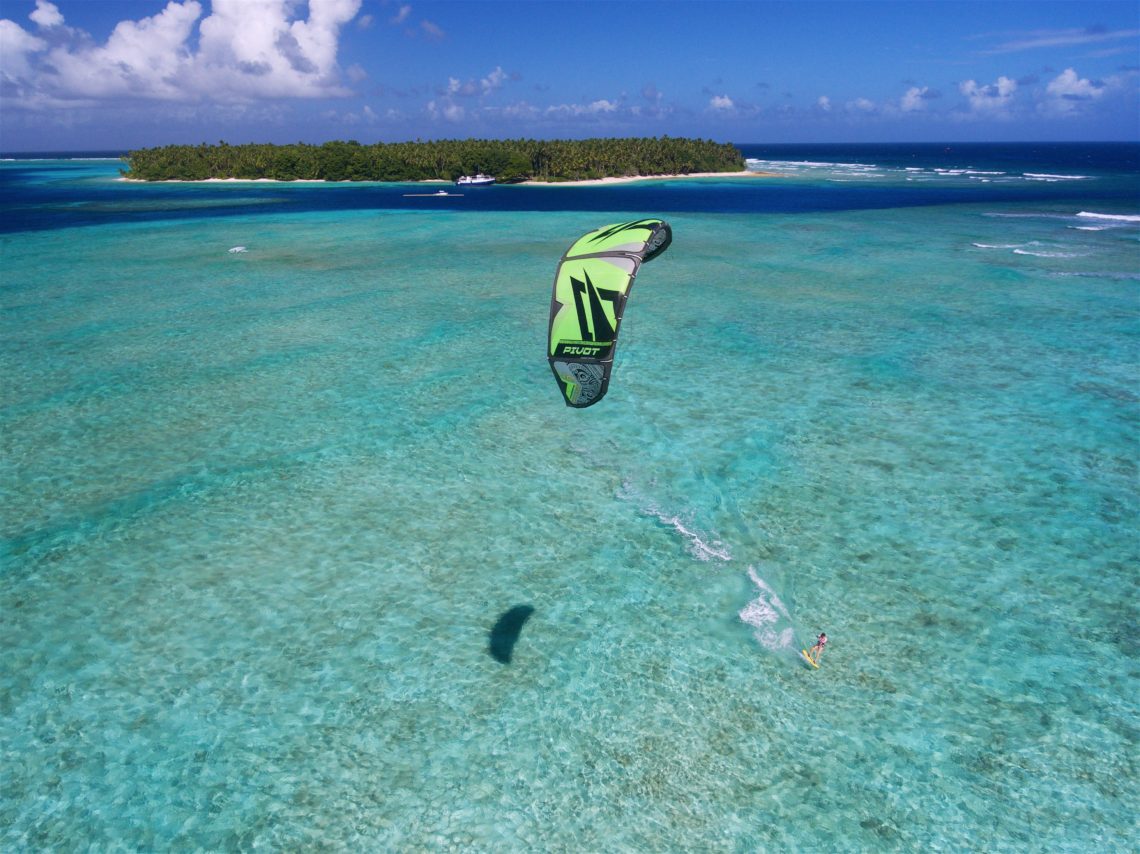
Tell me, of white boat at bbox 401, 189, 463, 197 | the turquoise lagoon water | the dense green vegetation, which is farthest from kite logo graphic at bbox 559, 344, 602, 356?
the dense green vegetation

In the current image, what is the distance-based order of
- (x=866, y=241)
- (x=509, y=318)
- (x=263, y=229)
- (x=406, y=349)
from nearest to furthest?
1. (x=406, y=349)
2. (x=509, y=318)
3. (x=866, y=241)
4. (x=263, y=229)

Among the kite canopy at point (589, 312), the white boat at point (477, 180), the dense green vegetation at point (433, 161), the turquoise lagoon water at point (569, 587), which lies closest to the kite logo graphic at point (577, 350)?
the kite canopy at point (589, 312)

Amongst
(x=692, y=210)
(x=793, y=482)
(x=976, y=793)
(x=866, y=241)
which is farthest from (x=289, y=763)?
(x=692, y=210)

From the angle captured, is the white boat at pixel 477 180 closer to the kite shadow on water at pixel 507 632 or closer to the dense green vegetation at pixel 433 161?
the dense green vegetation at pixel 433 161

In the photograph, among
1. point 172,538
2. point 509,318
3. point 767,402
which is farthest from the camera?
point 509,318

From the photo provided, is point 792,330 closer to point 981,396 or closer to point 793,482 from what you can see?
point 981,396

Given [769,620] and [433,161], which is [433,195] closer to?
[433,161]
